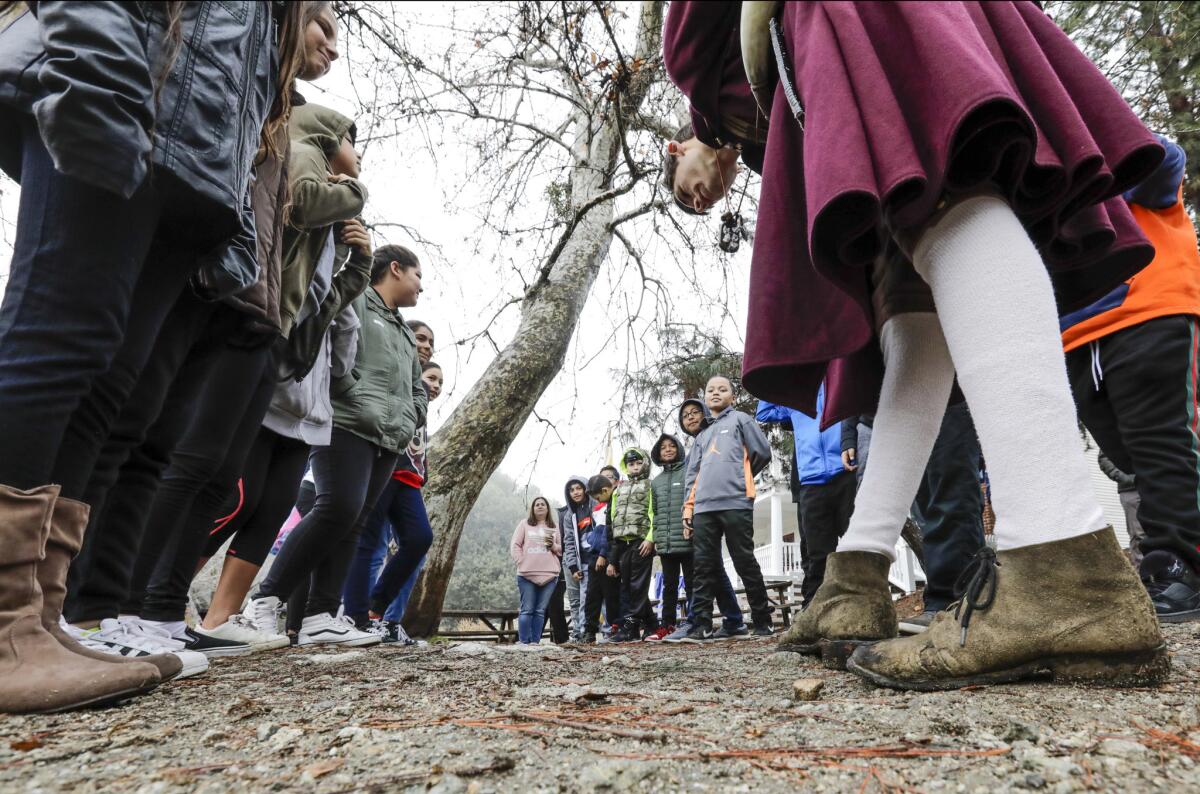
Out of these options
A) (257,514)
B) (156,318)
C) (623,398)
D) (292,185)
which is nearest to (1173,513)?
(156,318)

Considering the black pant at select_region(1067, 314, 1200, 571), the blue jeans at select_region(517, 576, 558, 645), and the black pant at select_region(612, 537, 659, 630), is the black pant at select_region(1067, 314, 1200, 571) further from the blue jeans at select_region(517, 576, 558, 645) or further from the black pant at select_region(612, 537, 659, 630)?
the blue jeans at select_region(517, 576, 558, 645)

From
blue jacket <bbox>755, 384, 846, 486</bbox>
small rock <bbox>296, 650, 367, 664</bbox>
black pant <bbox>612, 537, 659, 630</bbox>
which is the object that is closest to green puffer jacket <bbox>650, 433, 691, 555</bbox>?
black pant <bbox>612, 537, 659, 630</bbox>

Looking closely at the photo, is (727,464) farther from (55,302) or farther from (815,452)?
(55,302)

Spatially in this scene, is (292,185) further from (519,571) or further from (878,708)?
(519,571)

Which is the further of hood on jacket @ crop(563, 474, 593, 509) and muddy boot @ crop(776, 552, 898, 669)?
hood on jacket @ crop(563, 474, 593, 509)

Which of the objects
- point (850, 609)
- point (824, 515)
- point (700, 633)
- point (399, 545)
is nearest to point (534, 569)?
point (700, 633)

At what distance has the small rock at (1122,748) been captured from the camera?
69 centimetres

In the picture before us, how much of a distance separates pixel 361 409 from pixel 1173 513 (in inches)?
123

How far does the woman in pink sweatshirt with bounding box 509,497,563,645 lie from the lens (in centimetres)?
712

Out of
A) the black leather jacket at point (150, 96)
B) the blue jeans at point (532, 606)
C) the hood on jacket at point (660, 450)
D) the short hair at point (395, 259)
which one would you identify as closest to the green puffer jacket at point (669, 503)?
the hood on jacket at point (660, 450)

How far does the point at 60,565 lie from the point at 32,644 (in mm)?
142

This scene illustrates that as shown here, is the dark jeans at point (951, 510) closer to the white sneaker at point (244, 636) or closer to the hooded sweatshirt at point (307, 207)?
the hooded sweatshirt at point (307, 207)

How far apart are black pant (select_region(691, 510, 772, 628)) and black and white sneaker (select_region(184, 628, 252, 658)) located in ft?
11.2

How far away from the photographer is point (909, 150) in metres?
1.10
